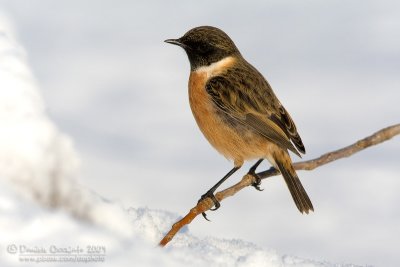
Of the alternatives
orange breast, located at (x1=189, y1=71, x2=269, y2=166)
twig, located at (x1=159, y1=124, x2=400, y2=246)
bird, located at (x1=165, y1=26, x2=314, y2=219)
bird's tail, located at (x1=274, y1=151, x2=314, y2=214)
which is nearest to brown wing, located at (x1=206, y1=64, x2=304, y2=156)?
bird, located at (x1=165, y1=26, x2=314, y2=219)

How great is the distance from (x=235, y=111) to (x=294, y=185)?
1.12 metres

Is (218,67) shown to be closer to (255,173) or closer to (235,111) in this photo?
(235,111)

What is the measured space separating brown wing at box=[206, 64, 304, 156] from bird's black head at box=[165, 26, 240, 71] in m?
0.29

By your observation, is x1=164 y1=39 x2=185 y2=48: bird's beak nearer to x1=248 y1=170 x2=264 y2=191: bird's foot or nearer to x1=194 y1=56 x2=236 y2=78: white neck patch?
x1=194 y1=56 x2=236 y2=78: white neck patch

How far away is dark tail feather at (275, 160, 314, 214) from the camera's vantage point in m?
6.83

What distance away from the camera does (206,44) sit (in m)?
7.55

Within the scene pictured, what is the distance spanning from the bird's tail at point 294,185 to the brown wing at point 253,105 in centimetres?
21

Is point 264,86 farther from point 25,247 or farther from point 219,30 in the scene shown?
point 25,247

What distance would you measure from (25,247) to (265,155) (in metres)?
4.47

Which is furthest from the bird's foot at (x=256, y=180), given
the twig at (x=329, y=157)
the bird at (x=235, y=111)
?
the twig at (x=329, y=157)

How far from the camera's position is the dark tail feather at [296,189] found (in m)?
6.83

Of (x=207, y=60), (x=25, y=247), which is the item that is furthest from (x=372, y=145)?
(x=25, y=247)

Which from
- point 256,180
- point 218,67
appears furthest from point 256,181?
point 218,67

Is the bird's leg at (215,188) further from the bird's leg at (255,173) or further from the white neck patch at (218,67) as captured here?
the white neck patch at (218,67)
